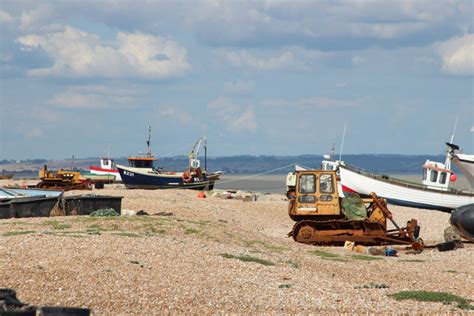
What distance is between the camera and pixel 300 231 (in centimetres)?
2834

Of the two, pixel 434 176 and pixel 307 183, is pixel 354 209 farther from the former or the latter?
pixel 434 176

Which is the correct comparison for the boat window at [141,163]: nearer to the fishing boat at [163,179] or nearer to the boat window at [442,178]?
A: the fishing boat at [163,179]

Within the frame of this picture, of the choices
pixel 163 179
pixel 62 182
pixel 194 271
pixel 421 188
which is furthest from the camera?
pixel 163 179

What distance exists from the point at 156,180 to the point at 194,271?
48.7 m

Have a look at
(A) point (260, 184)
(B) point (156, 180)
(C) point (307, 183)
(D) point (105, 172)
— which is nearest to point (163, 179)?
(B) point (156, 180)

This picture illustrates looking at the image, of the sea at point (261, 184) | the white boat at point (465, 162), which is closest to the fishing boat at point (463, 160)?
the white boat at point (465, 162)

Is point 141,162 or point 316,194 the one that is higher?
point 141,162

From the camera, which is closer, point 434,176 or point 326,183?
point 326,183

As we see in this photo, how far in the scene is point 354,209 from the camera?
28.7m

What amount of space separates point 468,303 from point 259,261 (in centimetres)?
549

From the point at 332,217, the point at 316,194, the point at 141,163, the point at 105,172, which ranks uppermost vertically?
the point at 141,163

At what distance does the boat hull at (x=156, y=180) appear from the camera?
65.1 meters

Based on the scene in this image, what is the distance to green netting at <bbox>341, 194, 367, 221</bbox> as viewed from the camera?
28547 millimetres

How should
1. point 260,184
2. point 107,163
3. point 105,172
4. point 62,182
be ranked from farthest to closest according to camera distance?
point 260,184
point 107,163
point 105,172
point 62,182
